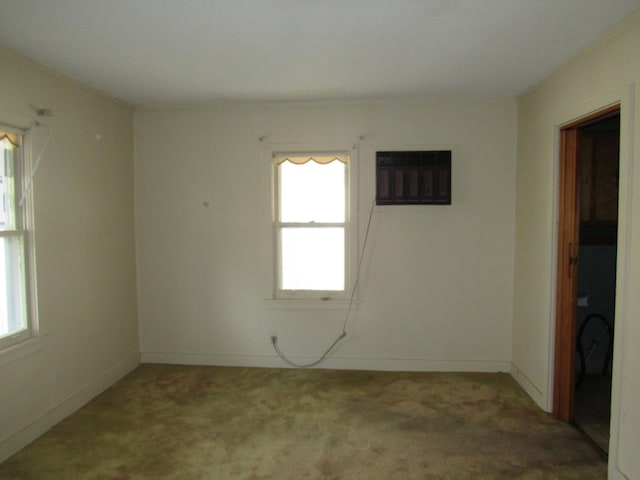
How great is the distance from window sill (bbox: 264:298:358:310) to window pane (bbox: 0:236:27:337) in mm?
1965

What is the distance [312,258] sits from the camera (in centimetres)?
404

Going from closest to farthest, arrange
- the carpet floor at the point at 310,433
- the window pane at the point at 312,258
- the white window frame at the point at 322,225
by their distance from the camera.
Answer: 1. the carpet floor at the point at 310,433
2. the white window frame at the point at 322,225
3. the window pane at the point at 312,258

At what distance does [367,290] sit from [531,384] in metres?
1.58

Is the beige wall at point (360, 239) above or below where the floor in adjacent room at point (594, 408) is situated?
above

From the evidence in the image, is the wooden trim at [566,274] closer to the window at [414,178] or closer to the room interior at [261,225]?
the room interior at [261,225]

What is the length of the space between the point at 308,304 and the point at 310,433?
4.41ft

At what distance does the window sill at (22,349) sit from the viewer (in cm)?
255

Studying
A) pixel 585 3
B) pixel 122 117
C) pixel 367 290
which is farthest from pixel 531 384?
pixel 122 117

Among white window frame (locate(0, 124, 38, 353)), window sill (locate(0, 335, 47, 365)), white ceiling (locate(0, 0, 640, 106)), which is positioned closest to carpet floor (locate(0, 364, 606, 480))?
window sill (locate(0, 335, 47, 365))

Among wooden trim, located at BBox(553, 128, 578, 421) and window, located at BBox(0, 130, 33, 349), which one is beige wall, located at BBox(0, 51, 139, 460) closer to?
window, located at BBox(0, 130, 33, 349)

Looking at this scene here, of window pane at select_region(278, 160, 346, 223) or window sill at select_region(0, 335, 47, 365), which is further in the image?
window pane at select_region(278, 160, 346, 223)

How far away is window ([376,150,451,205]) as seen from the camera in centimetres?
378

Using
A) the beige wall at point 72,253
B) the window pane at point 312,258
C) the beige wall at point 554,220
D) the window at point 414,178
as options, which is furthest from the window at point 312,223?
the beige wall at point 554,220

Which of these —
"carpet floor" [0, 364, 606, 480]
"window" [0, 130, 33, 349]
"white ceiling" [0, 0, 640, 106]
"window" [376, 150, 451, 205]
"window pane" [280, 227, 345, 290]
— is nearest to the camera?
"white ceiling" [0, 0, 640, 106]
